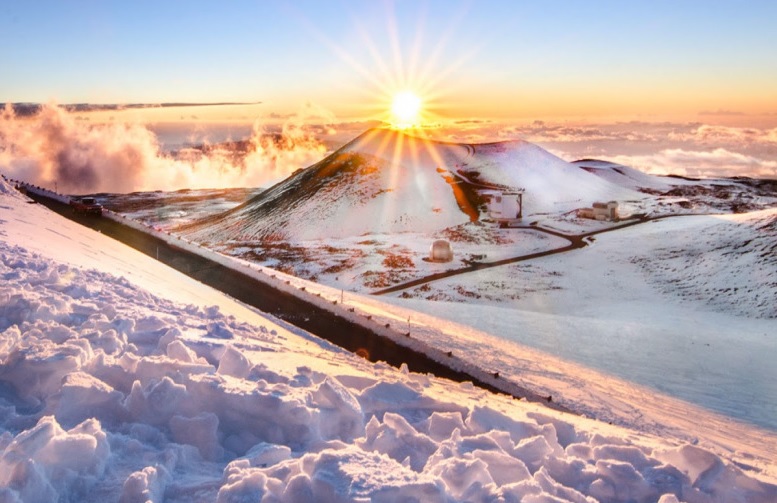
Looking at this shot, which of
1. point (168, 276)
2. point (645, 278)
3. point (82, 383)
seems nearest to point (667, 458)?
point (82, 383)

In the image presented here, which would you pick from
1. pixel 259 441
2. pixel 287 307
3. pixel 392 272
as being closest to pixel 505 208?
pixel 392 272

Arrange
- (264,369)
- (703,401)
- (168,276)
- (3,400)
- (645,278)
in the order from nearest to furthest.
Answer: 1. (3,400)
2. (264,369)
3. (703,401)
4. (168,276)
5. (645,278)

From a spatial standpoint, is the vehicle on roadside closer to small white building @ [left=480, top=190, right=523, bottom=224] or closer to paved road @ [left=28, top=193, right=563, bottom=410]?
paved road @ [left=28, top=193, right=563, bottom=410]

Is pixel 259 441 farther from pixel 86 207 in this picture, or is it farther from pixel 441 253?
pixel 441 253

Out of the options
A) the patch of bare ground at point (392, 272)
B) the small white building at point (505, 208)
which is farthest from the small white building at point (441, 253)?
the small white building at point (505, 208)

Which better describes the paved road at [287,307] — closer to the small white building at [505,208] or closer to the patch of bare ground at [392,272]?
the patch of bare ground at [392,272]

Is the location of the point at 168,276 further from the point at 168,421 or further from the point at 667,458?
the point at 667,458

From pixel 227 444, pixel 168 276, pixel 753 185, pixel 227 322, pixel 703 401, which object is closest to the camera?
pixel 227 444
